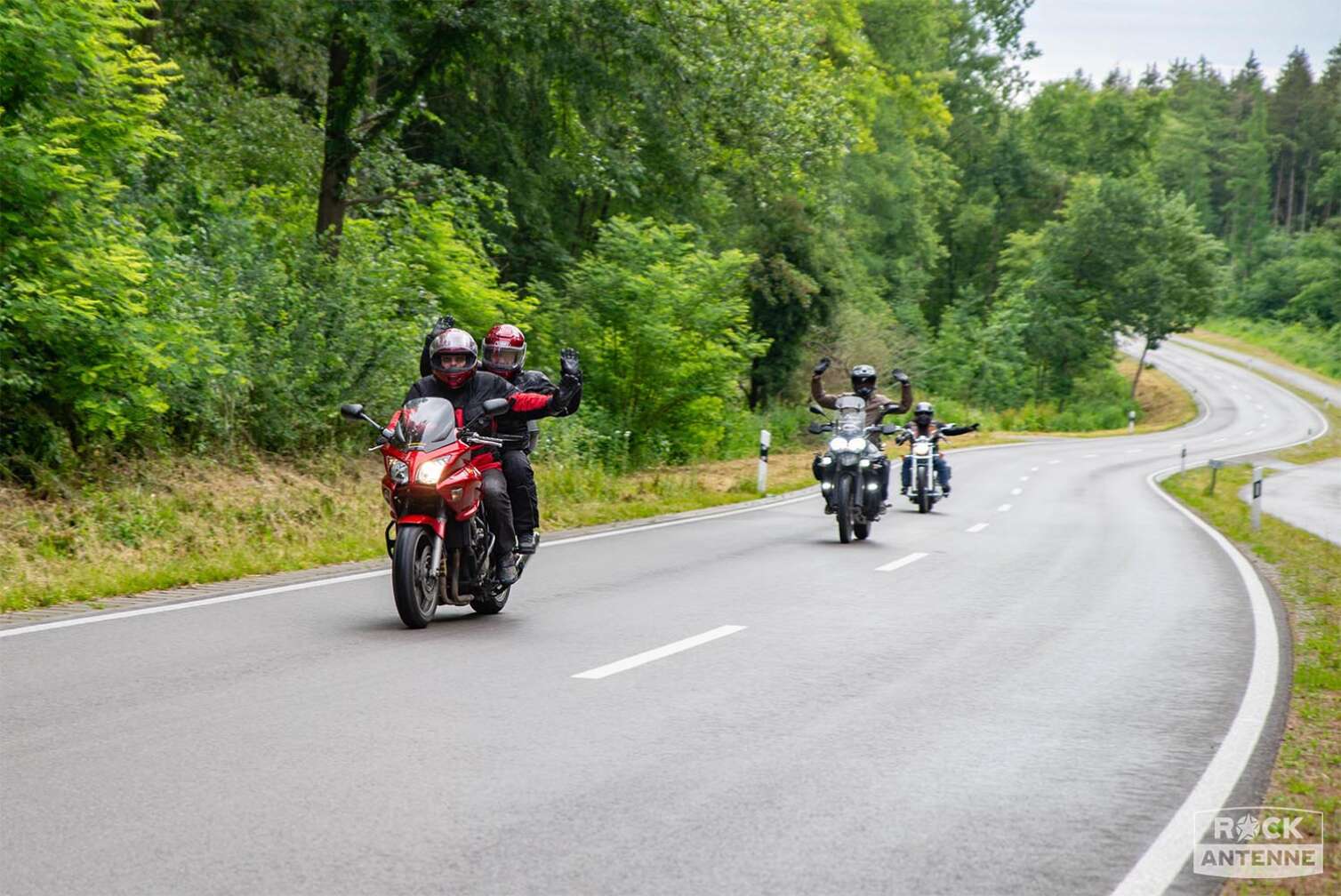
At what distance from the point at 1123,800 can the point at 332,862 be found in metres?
3.02

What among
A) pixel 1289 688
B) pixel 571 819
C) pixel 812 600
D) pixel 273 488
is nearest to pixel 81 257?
pixel 273 488

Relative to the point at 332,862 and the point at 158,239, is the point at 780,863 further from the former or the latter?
the point at 158,239

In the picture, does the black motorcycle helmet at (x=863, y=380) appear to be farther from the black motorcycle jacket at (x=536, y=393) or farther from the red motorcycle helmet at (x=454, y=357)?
the red motorcycle helmet at (x=454, y=357)

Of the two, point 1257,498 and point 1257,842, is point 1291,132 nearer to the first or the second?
point 1257,498

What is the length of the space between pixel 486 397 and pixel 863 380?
879 cm

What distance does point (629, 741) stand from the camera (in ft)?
19.4

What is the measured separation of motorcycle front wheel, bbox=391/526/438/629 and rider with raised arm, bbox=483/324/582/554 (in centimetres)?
89

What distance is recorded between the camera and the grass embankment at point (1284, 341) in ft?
314

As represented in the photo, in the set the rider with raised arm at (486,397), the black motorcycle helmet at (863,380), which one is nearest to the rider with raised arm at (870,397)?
the black motorcycle helmet at (863,380)

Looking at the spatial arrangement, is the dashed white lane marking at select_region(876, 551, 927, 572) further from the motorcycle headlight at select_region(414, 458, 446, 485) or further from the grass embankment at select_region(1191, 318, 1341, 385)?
the grass embankment at select_region(1191, 318, 1341, 385)

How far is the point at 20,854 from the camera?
13.6 feet

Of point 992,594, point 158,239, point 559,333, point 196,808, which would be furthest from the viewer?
point 559,333

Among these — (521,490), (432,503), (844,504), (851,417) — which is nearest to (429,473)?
(432,503)

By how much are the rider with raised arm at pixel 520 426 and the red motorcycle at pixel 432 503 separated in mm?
384
